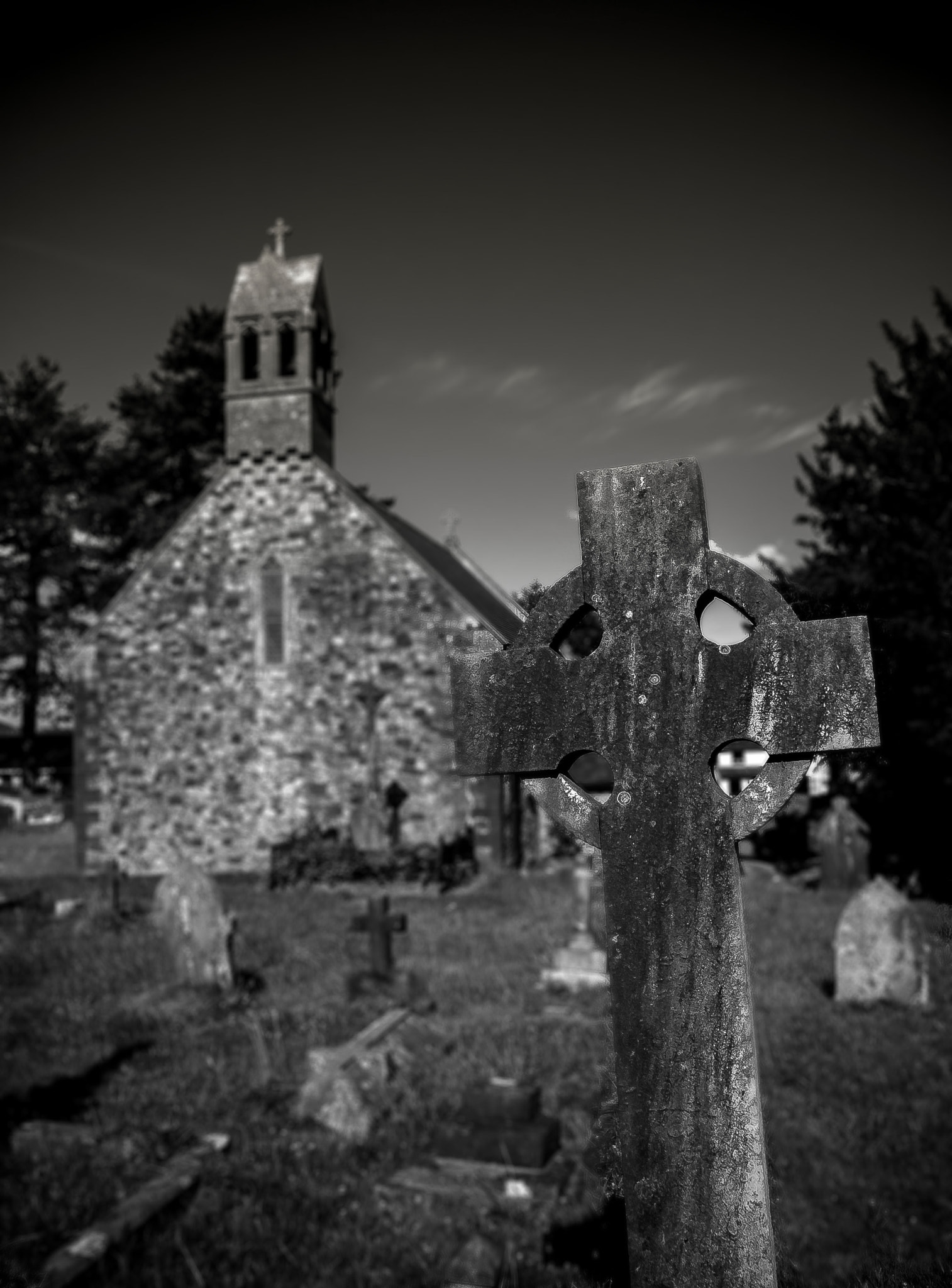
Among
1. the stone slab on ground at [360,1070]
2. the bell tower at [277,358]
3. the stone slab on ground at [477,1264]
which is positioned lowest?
the stone slab on ground at [477,1264]

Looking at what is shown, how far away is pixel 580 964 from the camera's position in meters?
9.48

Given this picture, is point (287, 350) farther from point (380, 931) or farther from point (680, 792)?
point (680, 792)

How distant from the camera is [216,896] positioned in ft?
32.1

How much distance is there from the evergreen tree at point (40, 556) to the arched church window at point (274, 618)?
59.8ft

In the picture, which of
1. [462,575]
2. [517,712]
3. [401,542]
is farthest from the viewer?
[462,575]

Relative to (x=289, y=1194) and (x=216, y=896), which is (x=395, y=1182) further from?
(x=216, y=896)

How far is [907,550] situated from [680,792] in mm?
12189

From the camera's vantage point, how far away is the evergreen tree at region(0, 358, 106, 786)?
3425 cm

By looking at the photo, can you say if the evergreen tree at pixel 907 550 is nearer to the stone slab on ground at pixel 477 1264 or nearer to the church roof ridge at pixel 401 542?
the church roof ridge at pixel 401 542

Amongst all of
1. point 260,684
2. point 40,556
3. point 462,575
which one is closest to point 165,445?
point 40,556

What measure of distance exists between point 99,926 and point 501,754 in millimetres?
11312

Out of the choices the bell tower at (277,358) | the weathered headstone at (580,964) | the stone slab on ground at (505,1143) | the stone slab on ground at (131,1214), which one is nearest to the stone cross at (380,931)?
the weathered headstone at (580,964)

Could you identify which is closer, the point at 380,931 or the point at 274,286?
the point at 380,931

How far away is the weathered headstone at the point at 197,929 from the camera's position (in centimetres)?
922
